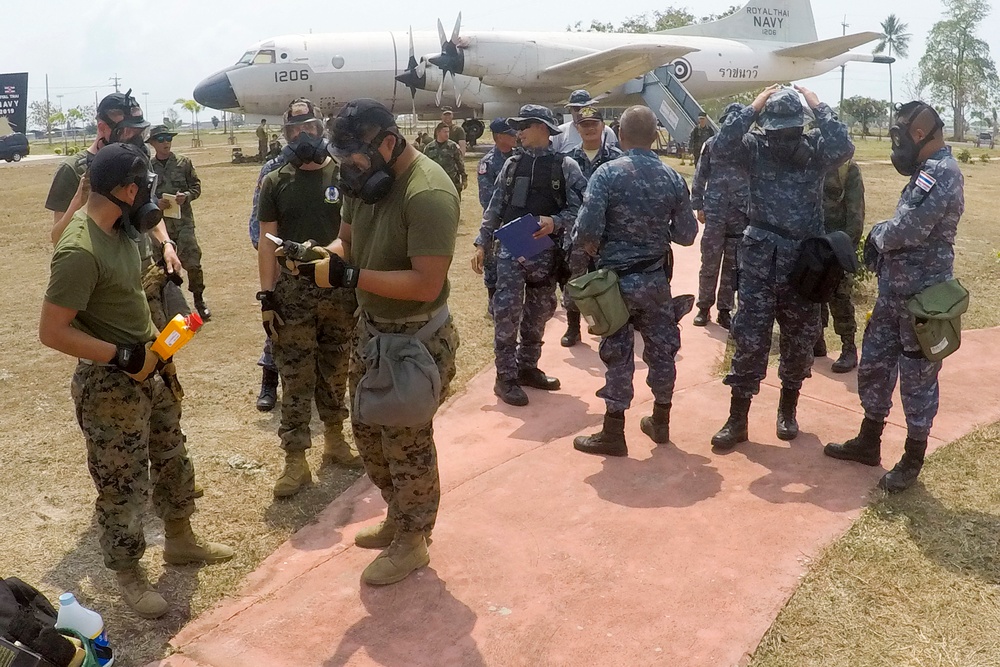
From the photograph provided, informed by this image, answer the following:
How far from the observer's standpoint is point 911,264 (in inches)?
159

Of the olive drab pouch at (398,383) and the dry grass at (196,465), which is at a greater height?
Answer: the olive drab pouch at (398,383)

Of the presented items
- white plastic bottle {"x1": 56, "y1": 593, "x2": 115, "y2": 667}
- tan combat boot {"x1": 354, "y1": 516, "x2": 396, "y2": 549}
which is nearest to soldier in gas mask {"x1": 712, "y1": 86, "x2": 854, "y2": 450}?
tan combat boot {"x1": 354, "y1": 516, "x2": 396, "y2": 549}

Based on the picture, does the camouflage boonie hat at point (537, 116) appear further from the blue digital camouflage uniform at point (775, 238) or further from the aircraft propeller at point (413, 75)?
the aircraft propeller at point (413, 75)

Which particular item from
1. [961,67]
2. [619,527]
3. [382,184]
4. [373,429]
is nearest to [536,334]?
[619,527]

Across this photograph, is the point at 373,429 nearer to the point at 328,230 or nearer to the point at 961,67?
the point at 328,230

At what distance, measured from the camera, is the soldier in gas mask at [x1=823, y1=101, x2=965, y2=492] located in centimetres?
386

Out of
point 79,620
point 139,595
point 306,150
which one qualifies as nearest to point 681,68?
point 306,150

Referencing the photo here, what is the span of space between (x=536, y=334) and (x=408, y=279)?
291cm

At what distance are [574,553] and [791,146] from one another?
249 centimetres

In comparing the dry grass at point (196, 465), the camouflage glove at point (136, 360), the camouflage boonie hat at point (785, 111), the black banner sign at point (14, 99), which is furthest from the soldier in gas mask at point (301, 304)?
the black banner sign at point (14, 99)

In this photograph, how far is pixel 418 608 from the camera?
324 centimetres

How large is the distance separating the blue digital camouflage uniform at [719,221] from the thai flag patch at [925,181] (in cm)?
245

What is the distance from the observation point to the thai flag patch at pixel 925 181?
12.5 feet

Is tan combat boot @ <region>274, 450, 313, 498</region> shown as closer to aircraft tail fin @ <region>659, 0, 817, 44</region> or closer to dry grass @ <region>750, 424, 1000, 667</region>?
dry grass @ <region>750, 424, 1000, 667</region>
